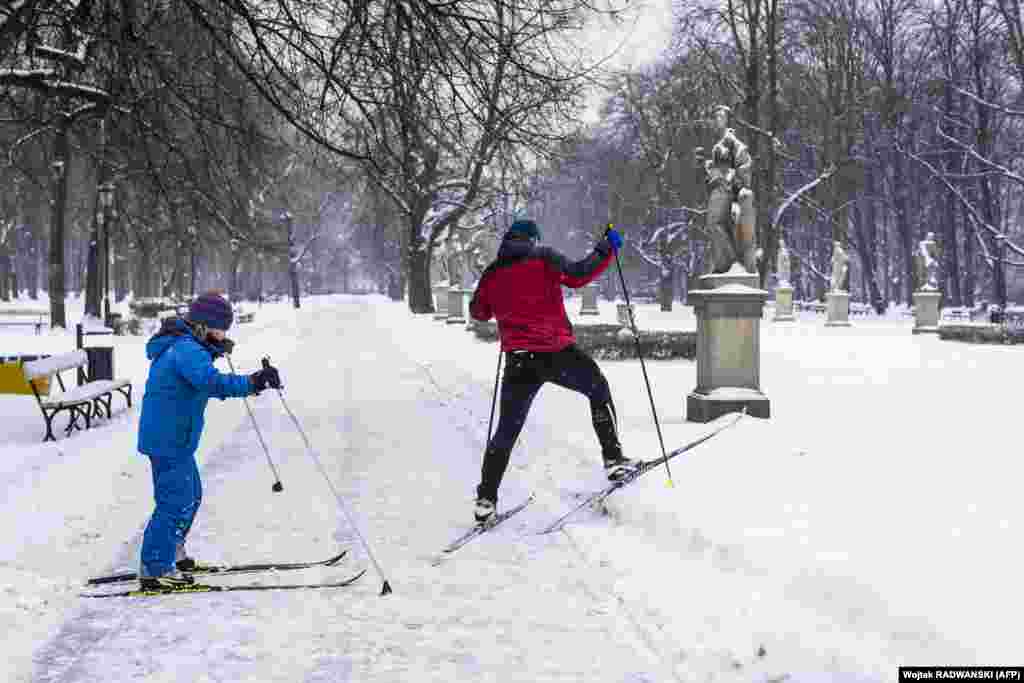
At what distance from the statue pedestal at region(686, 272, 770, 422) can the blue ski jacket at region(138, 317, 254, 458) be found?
20.5ft

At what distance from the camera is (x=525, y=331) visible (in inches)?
244

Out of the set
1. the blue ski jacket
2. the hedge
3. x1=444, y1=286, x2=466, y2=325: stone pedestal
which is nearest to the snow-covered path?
the blue ski jacket

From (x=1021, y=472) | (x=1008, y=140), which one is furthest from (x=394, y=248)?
(x=1021, y=472)

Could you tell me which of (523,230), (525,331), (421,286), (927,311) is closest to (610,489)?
(525,331)

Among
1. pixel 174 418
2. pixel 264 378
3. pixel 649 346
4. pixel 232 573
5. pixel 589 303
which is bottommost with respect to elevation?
pixel 232 573

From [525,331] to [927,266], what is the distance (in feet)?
87.4

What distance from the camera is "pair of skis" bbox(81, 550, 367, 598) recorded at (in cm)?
490

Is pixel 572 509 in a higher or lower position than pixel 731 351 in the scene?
lower

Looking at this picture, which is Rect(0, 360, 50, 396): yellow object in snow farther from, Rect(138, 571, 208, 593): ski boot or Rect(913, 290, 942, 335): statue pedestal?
Rect(913, 290, 942, 335): statue pedestal

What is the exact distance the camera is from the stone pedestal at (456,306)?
32531mm

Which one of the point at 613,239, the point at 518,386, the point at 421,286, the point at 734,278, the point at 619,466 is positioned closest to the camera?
the point at 613,239

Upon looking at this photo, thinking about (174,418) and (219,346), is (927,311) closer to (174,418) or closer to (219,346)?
(219,346)

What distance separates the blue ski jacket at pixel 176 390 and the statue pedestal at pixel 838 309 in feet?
100

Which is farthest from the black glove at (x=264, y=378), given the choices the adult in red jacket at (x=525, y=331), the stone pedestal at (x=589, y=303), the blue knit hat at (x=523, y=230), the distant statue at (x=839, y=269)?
the stone pedestal at (x=589, y=303)
